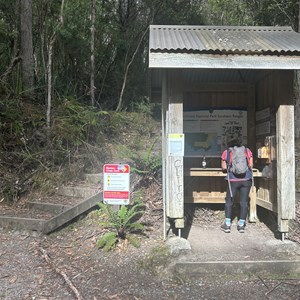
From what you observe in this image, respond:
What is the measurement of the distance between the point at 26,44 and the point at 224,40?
22.2 ft

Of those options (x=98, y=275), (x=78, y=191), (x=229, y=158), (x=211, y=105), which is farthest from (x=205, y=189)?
(x=98, y=275)

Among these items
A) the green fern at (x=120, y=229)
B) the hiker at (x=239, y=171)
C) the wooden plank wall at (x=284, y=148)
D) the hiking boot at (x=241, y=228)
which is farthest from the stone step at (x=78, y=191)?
the wooden plank wall at (x=284, y=148)

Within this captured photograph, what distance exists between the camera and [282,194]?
5.88m

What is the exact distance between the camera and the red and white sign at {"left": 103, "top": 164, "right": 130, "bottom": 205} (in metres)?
5.84

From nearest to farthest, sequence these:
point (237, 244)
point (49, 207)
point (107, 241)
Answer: point (107, 241)
point (237, 244)
point (49, 207)

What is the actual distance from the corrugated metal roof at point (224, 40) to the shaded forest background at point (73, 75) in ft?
9.60

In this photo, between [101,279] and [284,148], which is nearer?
[101,279]

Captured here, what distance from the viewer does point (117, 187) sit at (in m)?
5.85

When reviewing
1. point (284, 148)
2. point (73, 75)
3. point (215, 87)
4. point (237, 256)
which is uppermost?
point (73, 75)

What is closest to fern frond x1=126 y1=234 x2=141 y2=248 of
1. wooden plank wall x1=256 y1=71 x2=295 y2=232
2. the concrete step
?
the concrete step

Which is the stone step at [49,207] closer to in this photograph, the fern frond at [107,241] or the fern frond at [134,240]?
the fern frond at [107,241]

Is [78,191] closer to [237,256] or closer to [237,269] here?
[237,256]

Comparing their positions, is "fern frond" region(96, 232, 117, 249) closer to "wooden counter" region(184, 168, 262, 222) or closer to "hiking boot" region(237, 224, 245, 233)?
"wooden counter" region(184, 168, 262, 222)

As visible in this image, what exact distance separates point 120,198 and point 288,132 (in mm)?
2856
